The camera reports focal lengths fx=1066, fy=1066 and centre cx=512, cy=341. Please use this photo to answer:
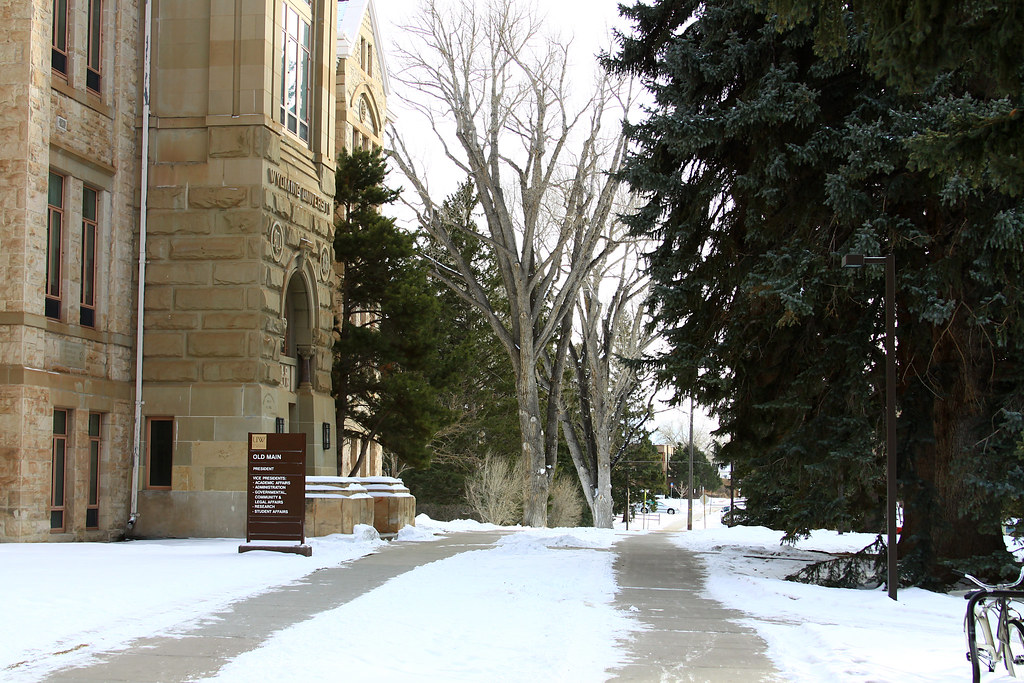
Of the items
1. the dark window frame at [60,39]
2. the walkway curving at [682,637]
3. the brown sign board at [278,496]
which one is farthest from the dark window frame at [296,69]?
the walkway curving at [682,637]

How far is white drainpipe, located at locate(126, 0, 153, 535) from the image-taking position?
2105 centimetres

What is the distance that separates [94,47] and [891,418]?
16448mm

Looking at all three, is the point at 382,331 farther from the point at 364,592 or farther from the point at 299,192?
the point at 364,592

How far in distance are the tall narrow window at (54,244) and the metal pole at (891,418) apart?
1453 centimetres

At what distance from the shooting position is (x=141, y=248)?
850 inches

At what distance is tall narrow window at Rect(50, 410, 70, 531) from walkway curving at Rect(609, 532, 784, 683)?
403 inches

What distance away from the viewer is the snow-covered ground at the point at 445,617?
27.8 ft

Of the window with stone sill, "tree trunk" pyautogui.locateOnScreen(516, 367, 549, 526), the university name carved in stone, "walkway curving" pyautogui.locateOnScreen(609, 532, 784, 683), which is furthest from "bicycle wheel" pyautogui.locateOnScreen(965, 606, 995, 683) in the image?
"tree trunk" pyautogui.locateOnScreen(516, 367, 549, 526)

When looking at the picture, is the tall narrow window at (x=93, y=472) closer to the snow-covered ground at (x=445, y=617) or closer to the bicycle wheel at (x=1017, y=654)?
the snow-covered ground at (x=445, y=617)

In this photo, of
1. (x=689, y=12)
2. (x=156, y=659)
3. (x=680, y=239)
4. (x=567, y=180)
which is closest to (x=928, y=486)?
(x=680, y=239)

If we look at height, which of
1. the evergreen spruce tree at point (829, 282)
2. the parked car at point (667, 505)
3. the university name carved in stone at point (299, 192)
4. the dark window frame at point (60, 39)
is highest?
the dark window frame at point (60, 39)

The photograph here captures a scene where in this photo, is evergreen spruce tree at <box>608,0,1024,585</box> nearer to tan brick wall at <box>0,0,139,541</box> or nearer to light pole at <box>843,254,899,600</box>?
light pole at <box>843,254,899,600</box>

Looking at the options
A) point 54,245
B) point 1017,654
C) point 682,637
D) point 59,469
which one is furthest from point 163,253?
point 1017,654

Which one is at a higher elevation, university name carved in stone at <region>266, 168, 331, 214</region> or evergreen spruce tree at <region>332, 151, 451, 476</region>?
university name carved in stone at <region>266, 168, 331, 214</region>
